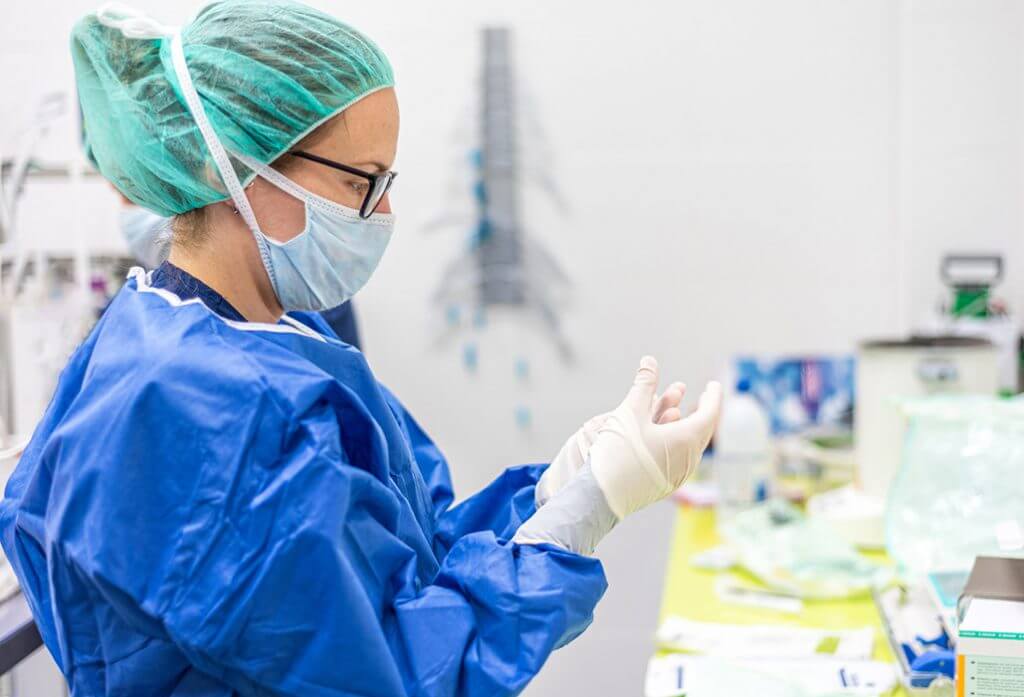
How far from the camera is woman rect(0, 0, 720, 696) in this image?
31.8 inches

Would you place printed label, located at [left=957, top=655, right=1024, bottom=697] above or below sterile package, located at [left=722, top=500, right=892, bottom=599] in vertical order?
above

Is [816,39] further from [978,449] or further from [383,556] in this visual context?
[383,556]

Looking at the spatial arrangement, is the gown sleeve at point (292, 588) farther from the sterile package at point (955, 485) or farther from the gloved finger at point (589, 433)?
the sterile package at point (955, 485)

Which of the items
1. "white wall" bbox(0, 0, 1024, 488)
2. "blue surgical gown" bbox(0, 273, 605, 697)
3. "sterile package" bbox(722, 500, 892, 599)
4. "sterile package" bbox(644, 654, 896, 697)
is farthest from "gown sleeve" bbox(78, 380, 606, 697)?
"white wall" bbox(0, 0, 1024, 488)

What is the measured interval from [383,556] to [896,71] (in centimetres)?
233

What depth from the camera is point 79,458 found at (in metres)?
0.84

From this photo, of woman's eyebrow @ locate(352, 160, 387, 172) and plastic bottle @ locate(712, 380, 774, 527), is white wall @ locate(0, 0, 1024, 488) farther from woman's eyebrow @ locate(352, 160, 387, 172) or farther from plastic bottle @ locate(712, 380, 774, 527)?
woman's eyebrow @ locate(352, 160, 387, 172)

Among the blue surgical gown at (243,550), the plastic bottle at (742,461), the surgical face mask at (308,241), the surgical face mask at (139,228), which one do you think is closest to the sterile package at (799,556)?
the plastic bottle at (742,461)

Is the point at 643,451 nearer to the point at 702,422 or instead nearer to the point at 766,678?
the point at 702,422

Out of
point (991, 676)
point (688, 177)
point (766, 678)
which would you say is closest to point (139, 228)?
point (766, 678)

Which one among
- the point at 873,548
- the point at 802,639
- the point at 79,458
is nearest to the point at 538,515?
the point at 79,458

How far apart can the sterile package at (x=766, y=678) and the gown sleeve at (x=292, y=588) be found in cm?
39

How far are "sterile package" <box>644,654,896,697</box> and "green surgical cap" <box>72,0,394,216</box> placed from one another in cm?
77

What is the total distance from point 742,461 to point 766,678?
0.90 meters
